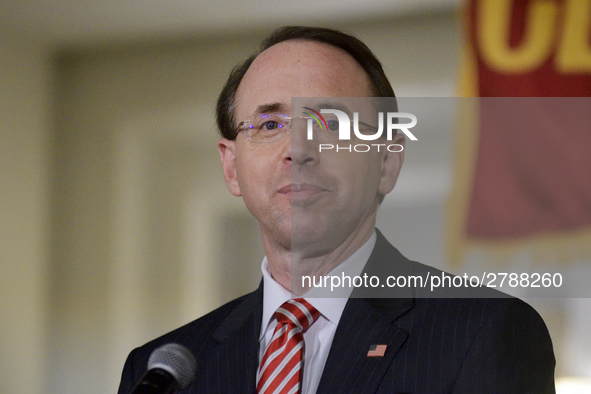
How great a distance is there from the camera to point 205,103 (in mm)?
3486

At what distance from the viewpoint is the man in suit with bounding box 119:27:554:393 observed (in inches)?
42.0

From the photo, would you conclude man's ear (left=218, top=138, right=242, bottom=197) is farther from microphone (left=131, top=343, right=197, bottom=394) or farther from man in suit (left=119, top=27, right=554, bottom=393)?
microphone (left=131, top=343, right=197, bottom=394)

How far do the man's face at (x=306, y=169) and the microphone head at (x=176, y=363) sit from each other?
384 mm

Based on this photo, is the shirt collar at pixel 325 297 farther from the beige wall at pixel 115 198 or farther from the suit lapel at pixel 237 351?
the beige wall at pixel 115 198

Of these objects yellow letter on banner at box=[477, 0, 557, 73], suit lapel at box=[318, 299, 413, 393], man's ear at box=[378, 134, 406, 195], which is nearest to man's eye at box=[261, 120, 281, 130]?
man's ear at box=[378, 134, 406, 195]

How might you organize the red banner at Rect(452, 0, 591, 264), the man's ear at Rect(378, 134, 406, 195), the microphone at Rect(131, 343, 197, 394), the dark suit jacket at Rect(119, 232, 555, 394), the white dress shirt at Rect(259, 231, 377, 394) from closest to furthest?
the microphone at Rect(131, 343, 197, 394) → the dark suit jacket at Rect(119, 232, 555, 394) → the white dress shirt at Rect(259, 231, 377, 394) → the man's ear at Rect(378, 134, 406, 195) → the red banner at Rect(452, 0, 591, 264)

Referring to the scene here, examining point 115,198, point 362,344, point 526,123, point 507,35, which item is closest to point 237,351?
point 362,344

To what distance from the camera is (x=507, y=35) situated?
262cm

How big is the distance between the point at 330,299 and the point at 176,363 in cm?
42

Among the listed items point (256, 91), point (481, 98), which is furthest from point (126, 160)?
point (256, 91)

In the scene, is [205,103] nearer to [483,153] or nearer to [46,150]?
[46,150]

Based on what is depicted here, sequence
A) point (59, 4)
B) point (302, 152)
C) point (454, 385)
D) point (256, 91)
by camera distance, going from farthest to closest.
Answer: point (59, 4)
point (256, 91)
point (302, 152)
point (454, 385)

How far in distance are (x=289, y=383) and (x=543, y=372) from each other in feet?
1.37

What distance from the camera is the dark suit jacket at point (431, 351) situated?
3.42ft
